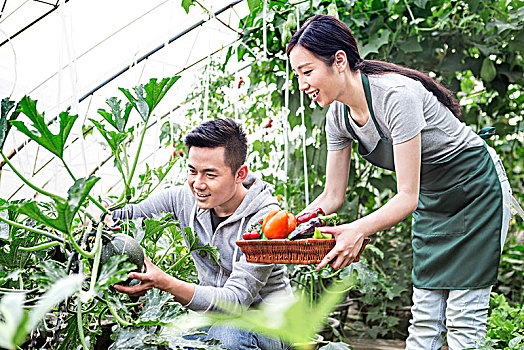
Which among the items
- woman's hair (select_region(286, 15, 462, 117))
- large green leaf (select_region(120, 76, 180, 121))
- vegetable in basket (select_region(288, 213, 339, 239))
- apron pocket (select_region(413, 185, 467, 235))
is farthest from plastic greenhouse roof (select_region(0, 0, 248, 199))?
large green leaf (select_region(120, 76, 180, 121))

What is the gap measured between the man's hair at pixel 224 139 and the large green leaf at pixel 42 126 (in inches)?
26.8

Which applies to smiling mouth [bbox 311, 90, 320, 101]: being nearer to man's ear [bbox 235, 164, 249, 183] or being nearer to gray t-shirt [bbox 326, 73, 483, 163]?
gray t-shirt [bbox 326, 73, 483, 163]

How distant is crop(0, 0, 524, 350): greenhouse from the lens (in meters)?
0.85

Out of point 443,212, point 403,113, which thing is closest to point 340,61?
point 403,113

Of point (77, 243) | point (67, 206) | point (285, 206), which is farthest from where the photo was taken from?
point (285, 206)

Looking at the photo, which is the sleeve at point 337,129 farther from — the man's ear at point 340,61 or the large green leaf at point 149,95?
the large green leaf at point 149,95

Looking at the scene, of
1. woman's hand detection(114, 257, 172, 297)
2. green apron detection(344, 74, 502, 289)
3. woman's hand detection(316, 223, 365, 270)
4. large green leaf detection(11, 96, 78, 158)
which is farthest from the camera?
green apron detection(344, 74, 502, 289)

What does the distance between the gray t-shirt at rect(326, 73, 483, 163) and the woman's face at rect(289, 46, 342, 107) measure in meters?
0.12

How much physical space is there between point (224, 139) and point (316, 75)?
0.32 meters

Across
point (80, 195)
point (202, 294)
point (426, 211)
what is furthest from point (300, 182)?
point (80, 195)

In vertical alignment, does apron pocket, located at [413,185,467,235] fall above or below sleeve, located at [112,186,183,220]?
below

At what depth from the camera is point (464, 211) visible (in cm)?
167

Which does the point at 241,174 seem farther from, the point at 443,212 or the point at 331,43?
the point at 443,212

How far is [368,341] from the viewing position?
3250 millimetres
